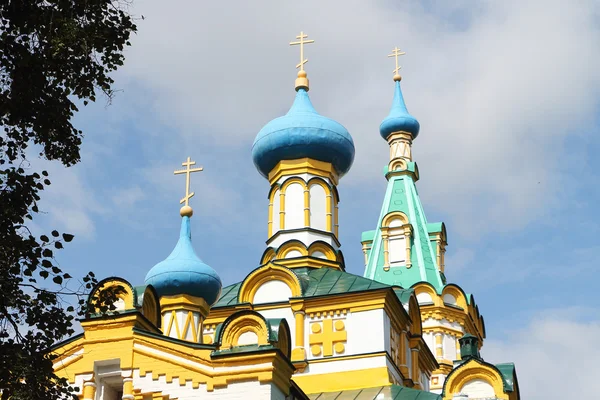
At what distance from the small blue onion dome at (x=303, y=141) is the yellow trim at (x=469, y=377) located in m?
6.46

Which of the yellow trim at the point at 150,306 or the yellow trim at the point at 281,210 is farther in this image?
the yellow trim at the point at 281,210

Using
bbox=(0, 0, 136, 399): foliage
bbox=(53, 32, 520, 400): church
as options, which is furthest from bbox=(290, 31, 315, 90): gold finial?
bbox=(0, 0, 136, 399): foliage

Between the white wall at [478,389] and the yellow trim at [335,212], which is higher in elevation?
the yellow trim at [335,212]

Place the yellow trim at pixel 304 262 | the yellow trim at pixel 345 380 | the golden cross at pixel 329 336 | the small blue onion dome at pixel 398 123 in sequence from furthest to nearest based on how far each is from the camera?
the small blue onion dome at pixel 398 123
the yellow trim at pixel 304 262
the golden cross at pixel 329 336
the yellow trim at pixel 345 380

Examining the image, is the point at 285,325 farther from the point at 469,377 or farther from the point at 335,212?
the point at 335,212

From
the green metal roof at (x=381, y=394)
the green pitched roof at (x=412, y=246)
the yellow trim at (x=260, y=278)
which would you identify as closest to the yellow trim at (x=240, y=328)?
the green metal roof at (x=381, y=394)

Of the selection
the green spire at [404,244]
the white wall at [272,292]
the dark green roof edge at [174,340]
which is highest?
the green spire at [404,244]

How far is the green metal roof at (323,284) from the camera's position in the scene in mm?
15742

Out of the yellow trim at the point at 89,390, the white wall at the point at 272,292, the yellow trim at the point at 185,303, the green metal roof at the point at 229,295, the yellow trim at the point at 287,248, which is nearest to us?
the yellow trim at the point at 89,390

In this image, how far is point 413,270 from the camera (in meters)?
24.1

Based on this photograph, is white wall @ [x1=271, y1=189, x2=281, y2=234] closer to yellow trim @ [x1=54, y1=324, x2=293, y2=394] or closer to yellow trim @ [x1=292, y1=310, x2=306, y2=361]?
yellow trim @ [x1=292, y1=310, x2=306, y2=361]

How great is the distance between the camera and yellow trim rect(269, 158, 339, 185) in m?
18.0

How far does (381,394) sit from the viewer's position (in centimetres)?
1454

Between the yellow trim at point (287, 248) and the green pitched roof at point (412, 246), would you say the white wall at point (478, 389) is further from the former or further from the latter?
the green pitched roof at point (412, 246)
